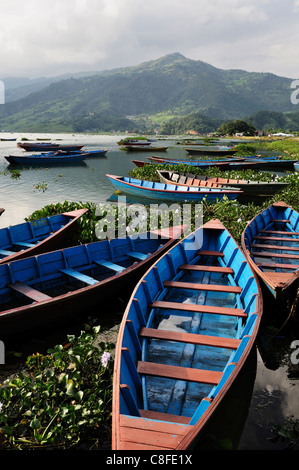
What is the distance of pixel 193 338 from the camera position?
223 inches

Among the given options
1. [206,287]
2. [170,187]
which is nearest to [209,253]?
[206,287]

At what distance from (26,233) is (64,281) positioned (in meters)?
3.28

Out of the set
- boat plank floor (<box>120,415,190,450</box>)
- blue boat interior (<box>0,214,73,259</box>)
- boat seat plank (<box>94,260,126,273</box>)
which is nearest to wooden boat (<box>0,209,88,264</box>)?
blue boat interior (<box>0,214,73,259</box>)

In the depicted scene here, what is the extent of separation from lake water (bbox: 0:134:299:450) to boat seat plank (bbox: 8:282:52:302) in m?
4.70

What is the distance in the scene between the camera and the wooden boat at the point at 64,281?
6602 millimetres

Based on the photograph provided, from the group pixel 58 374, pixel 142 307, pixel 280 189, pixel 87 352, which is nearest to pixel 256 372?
pixel 142 307

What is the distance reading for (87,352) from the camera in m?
5.88

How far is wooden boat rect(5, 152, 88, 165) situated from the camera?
3718 centimetres

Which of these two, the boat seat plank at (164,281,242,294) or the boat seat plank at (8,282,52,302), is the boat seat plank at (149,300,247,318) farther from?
the boat seat plank at (8,282,52,302)

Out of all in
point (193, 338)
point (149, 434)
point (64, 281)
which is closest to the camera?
point (149, 434)

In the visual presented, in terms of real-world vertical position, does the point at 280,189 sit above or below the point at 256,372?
above

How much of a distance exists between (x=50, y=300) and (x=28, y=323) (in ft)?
2.18

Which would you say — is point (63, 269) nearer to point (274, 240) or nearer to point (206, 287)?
point (206, 287)
